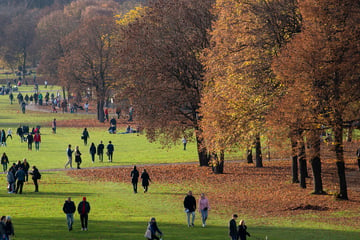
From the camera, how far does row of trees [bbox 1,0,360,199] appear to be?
A: 102 feet

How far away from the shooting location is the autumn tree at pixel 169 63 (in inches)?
1786

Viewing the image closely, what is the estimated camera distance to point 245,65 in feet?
122

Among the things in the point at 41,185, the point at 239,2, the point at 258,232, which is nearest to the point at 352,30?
the point at 239,2

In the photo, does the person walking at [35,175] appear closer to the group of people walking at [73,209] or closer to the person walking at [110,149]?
the group of people walking at [73,209]

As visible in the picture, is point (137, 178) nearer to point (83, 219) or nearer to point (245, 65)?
point (245, 65)

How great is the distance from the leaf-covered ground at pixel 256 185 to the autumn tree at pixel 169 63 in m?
3.27

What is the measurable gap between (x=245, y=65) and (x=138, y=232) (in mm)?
14431

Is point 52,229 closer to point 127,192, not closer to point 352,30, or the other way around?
point 127,192

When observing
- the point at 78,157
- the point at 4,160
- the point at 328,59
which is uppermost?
the point at 328,59

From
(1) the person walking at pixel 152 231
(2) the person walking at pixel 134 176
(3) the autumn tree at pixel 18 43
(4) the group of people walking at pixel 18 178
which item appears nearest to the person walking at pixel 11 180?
(4) the group of people walking at pixel 18 178

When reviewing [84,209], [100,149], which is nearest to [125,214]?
[84,209]

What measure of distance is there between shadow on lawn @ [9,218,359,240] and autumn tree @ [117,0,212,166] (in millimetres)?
18060

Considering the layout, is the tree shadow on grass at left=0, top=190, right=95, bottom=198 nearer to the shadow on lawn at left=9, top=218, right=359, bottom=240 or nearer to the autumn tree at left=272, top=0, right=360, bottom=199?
the shadow on lawn at left=9, top=218, right=359, bottom=240

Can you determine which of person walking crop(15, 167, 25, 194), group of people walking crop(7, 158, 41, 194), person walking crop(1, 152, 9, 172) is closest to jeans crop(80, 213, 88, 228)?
person walking crop(15, 167, 25, 194)
